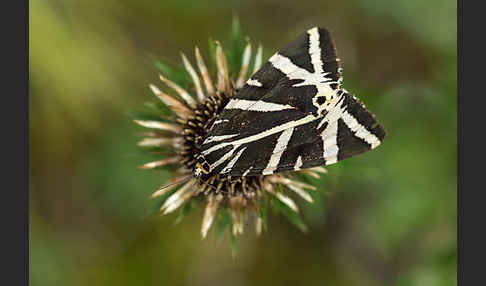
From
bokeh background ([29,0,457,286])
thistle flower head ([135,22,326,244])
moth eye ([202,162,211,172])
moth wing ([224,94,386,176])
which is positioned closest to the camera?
moth wing ([224,94,386,176])

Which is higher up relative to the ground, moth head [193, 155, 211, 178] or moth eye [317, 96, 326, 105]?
moth eye [317, 96, 326, 105]

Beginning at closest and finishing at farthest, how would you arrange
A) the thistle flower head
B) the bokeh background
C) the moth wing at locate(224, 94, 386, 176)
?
the moth wing at locate(224, 94, 386, 176)
the thistle flower head
the bokeh background

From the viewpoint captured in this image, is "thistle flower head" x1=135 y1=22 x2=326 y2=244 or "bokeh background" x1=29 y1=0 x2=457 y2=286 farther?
"bokeh background" x1=29 y1=0 x2=457 y2=286

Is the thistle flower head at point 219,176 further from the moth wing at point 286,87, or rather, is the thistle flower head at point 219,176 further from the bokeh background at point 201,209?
the bokeh background at point 201,209

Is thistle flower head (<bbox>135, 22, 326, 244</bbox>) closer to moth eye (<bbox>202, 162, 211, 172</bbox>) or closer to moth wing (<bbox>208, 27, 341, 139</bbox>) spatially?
moth eye (<bbox>202, 162, 211, 172</bbox>)

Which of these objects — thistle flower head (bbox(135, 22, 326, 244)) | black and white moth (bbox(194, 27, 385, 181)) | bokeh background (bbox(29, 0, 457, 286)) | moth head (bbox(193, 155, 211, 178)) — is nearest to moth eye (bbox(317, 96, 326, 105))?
black and white moth (bbox(194, 27, 385, 181))

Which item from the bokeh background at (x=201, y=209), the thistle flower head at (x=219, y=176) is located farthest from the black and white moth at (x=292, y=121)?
the bokeh background at (x=201, y=209)

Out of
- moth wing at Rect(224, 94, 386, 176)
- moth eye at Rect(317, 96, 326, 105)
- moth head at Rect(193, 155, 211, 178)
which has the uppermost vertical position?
moth eye at Rect(317, 96, 326, 105)
